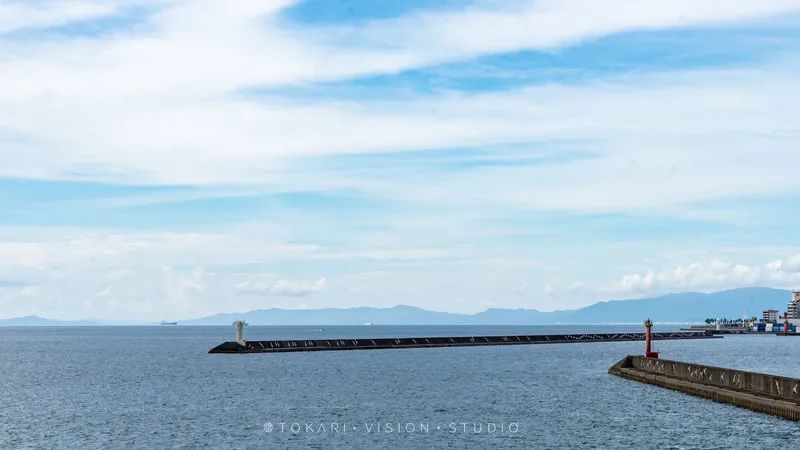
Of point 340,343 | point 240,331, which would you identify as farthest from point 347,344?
point 240,331

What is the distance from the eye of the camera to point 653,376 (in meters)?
81.1

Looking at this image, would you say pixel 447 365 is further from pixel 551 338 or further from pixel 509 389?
pixel 551 338

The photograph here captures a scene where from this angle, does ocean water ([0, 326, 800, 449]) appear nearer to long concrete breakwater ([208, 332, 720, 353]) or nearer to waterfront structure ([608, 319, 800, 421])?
waterfront structure ([608, 319, 800, 421])

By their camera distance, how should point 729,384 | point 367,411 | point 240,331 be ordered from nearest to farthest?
point 367,411, point 729,384, point 240,331

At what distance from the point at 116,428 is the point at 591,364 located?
77113 mm

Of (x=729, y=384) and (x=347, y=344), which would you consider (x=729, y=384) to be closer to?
(x=729, y=384)

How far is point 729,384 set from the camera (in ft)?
217

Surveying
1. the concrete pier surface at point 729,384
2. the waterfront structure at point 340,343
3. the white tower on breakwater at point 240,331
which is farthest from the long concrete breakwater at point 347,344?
the concrete pier surface at point 729,384

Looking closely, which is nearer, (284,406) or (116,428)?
(116,428)

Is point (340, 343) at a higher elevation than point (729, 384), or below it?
below

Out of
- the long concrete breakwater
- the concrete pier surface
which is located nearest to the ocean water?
the concrete pier surface

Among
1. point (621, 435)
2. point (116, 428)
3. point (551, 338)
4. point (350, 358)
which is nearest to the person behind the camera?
point (621, 435)

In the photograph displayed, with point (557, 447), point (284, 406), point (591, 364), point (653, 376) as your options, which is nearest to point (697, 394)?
point (653, 376)

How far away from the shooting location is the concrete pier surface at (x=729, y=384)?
55.7 metres
